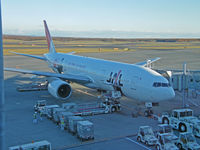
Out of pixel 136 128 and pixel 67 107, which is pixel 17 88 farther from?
pixel 136 128

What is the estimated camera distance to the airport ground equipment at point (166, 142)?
471 inches

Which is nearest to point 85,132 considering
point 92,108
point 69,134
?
point 69,134

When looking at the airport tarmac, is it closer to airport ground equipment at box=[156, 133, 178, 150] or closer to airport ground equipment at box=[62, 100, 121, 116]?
airport ground equipment at box=[62, 100, 121, 116]

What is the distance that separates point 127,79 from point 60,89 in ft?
20.3

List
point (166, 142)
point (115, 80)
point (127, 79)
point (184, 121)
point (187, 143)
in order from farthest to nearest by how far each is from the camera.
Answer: point (115, 80) → point (127, 79) → point (184, 121) → point (166, 142) → point (187, 143)

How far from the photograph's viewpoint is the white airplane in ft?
57.3

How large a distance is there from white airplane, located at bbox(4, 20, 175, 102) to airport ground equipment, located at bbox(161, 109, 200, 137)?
1.47 meters

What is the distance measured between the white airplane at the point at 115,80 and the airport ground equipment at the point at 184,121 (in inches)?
58.1

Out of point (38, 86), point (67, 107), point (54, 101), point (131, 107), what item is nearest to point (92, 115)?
point (67, 107)

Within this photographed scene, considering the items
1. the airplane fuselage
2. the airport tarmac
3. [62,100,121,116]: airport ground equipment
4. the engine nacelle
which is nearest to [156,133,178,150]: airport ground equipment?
the airport tarmac

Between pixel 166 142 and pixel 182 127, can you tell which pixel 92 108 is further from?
pixel 166 142

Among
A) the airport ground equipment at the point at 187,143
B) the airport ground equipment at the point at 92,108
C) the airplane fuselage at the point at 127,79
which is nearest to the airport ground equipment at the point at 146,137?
the airport ground equipment at the point at 187,143

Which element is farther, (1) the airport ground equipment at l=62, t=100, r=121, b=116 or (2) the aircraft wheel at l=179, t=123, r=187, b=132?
(1) the airport ground equipment at l=62, t=100, r=121, b=116

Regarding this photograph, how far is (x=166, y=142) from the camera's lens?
12.5m
